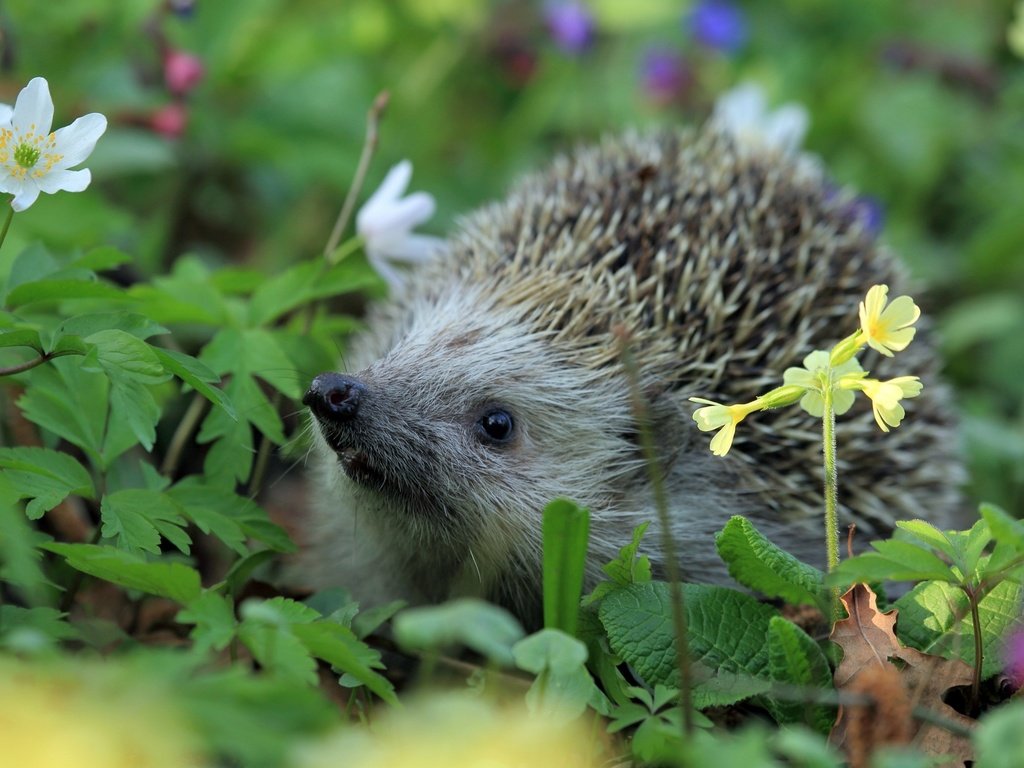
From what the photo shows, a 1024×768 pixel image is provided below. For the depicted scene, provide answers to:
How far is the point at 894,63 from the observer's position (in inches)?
169

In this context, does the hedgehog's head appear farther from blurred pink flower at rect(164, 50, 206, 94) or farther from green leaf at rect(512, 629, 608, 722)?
blurred pink flower at rect(164, 50, 206, 94)

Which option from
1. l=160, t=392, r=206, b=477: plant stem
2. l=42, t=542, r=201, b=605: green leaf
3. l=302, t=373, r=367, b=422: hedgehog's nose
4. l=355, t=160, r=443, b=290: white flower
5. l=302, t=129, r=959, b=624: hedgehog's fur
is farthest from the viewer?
l=355, t=160, r=443, b=290: white flower

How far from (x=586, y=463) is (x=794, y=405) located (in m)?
0.45

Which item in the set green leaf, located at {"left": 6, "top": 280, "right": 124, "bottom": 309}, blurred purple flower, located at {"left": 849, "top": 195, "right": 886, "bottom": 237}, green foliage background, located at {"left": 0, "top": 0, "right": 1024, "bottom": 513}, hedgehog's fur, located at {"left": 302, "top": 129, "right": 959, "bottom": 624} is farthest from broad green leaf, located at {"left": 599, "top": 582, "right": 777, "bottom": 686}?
green foliage background, located at {"left": 0, "top": 0, "right": 1024, "bottom": 513}

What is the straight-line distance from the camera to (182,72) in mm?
3320

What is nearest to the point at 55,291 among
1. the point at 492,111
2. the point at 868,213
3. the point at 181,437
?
the point at 181,437

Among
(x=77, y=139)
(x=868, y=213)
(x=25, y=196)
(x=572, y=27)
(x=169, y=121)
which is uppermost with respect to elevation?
(x=572, y=27)

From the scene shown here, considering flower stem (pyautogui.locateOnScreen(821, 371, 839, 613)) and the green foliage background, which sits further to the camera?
the green foliage background

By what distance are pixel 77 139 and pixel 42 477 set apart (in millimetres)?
550

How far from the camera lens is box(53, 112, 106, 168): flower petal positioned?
1.82 m

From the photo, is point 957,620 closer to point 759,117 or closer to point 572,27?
point 759,117

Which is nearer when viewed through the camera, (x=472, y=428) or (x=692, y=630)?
(x=692, y=630)

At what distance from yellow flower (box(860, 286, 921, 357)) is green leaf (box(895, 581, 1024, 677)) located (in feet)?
1.35

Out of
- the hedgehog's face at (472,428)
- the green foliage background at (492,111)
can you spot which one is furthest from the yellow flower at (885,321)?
the green foliage background at (492,111)
